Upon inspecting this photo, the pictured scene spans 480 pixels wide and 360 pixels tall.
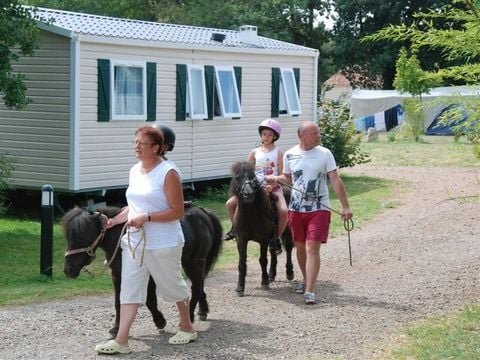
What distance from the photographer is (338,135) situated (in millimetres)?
21625

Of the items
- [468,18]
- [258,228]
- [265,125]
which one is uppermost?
[468,18]

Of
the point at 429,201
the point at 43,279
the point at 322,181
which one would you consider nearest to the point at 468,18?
the point at 322,181

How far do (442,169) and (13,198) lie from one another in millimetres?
12555

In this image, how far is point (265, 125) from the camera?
9.29m

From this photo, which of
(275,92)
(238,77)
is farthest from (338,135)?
(238,77)

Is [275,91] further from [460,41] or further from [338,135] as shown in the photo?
[460,41]

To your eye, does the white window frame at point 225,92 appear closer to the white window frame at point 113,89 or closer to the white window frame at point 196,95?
the white window frame at point 196,95

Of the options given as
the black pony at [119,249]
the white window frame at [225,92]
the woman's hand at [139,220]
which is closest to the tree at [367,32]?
the white window frame at [225,92]

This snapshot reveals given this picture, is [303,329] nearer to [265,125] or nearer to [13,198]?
[265,125]

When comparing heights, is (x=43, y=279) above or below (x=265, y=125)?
below

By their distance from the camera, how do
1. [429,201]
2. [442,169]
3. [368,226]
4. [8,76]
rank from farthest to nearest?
[442,169], [429,201], [368,226], [8,76]

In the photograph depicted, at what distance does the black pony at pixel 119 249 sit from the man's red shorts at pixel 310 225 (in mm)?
1163

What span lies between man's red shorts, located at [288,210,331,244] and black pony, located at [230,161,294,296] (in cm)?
39

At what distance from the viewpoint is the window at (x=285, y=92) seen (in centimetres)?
1991
